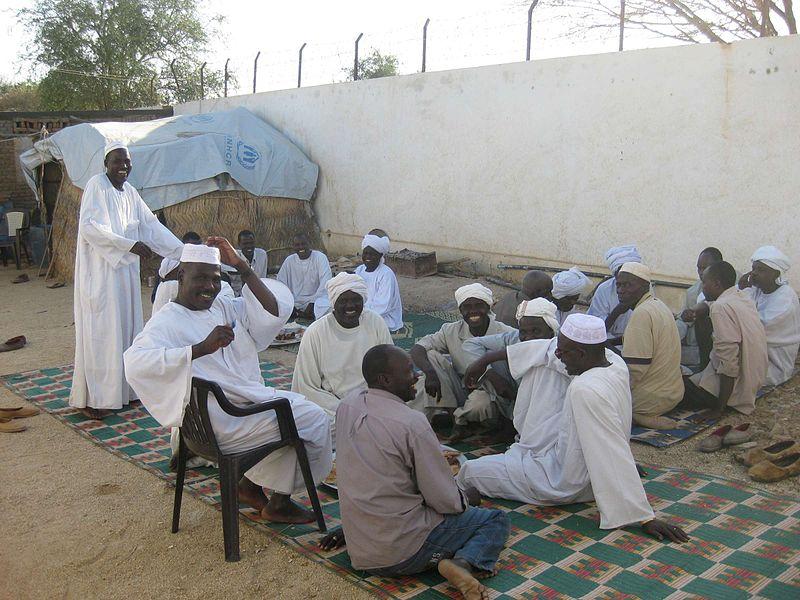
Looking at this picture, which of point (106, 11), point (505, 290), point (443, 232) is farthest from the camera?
point (106, 11)

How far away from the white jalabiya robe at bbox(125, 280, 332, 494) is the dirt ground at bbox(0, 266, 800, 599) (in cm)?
45

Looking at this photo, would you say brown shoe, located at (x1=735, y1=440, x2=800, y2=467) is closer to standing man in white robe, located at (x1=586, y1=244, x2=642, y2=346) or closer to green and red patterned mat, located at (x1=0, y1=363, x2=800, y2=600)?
green and red patterned mat, located at (x1=0, y1=363, x2=800, y2=600)

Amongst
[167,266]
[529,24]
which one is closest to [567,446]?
[167,266]

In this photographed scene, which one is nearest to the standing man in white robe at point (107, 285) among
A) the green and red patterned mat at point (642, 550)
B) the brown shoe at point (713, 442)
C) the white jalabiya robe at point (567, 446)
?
the green and red patterned mat at point (642, 550)

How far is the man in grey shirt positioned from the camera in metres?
3.19

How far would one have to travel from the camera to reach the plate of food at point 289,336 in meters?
8.27

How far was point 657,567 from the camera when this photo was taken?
11.4 feet

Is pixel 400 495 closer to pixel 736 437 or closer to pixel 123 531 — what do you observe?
pixel 123 531

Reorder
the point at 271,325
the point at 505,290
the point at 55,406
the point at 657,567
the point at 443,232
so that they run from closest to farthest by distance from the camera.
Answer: the point at 657,567, the point at 271,325, the point at 55,406, the point at 505,290, the point at 443,232

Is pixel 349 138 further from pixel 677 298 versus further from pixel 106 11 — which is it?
pixel 106 11

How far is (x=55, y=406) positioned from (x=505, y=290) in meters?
5.88

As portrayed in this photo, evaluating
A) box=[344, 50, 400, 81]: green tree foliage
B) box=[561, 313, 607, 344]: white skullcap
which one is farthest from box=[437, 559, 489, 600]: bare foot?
box=[344, 50, 400, 81]: green tree foliage

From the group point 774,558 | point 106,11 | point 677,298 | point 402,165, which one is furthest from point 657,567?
point 106,11

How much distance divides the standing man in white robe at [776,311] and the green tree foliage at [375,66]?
8736mm
